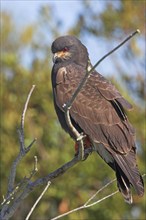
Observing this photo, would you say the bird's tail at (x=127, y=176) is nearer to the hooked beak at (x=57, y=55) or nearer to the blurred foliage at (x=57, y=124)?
the hooked beak at (x=57, y=55)

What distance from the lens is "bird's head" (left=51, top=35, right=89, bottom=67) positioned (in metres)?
6.16

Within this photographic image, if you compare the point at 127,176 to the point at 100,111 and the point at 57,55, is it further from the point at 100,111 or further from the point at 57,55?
the point at 57,55

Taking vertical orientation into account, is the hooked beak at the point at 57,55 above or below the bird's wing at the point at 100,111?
above

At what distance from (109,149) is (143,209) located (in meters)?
5.03

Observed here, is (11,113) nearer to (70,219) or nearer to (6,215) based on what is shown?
(70,219)

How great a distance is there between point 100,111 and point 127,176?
66 centimetres

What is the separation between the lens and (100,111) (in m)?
5.54

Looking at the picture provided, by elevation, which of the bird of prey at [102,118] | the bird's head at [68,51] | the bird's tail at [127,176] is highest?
the bird's head at [68,51]

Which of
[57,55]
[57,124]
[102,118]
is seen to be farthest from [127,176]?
[57,124]

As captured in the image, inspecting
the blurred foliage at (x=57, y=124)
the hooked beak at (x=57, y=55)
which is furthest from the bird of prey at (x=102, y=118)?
the blurred foliage at (x=57, y=124)

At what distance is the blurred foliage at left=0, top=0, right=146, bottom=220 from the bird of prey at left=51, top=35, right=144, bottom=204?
3.65m

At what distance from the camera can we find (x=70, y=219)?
949cm

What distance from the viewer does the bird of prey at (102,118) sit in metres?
5.25

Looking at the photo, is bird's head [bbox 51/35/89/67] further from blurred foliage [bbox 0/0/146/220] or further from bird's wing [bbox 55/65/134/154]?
blurred foliage [bbox 0/0/146/220]
